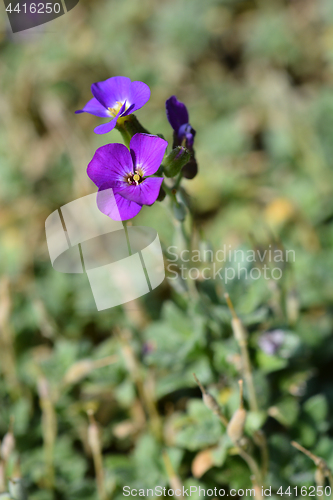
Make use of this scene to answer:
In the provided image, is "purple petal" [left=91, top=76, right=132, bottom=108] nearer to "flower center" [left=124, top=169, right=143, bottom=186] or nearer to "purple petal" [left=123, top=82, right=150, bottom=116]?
"purple petal" [left=123, top=82, right=150, bottom=116]

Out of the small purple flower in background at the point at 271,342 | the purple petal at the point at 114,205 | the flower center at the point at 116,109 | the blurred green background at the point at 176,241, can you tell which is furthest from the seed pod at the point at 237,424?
the flower center at the point at 116,109

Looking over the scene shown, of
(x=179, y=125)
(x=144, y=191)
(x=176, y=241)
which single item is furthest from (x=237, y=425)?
(x=179, y=125)

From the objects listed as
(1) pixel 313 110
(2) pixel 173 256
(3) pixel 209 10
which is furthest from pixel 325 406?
(3) pixel 209 10

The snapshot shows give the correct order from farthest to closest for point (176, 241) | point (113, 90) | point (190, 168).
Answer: point (176, 241), point (190, 168), point (113, 90)

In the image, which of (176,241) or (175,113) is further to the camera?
(176,241)

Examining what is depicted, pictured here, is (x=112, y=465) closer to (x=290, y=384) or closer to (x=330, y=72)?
(x=290, y=384)

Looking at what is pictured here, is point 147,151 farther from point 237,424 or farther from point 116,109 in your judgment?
point 237,424

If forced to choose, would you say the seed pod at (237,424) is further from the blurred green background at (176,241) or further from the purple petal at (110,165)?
the purple petal at (110,165)

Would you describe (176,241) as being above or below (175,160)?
below

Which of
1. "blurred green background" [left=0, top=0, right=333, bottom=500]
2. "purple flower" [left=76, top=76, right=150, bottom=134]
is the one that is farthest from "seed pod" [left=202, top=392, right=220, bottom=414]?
"purple flower" [left=76, top=76, right=150, bottom=134]
